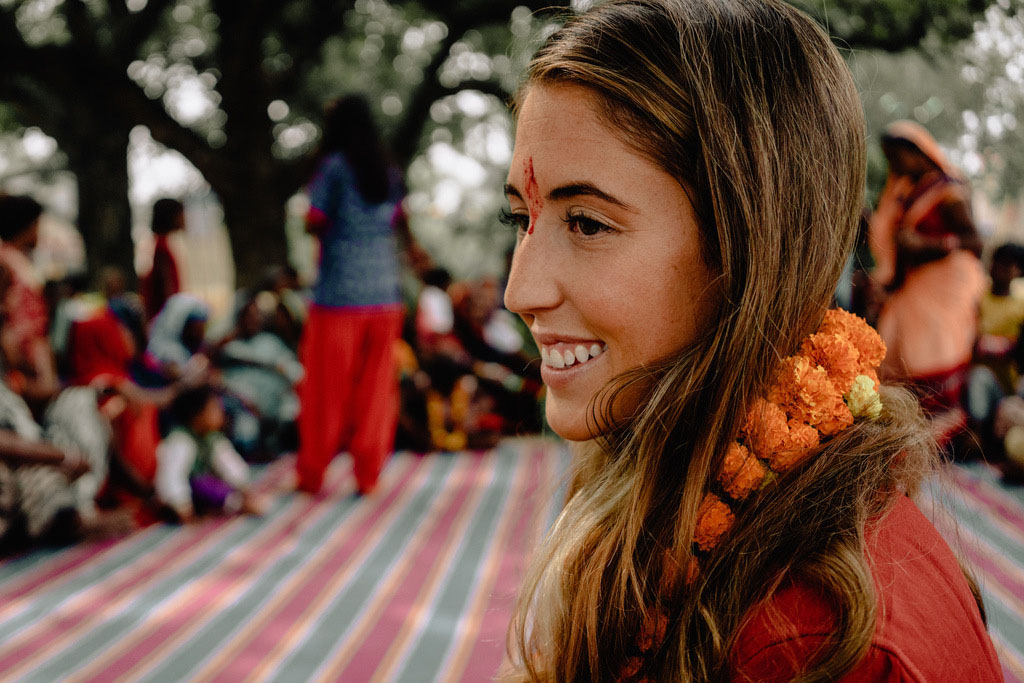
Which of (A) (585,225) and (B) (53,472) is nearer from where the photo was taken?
(A) (585,225)

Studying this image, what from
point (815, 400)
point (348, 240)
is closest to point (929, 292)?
point (348, 240)

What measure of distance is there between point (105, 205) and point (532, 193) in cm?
1121

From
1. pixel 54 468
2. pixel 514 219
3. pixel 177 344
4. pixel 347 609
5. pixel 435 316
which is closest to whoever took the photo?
pixel 514 219

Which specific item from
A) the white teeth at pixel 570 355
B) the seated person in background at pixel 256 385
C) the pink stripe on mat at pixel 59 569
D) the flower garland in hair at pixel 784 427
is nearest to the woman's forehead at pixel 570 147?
the white teeth at pixel 570 355

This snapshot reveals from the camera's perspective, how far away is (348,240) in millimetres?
4352

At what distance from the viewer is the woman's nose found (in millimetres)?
1107

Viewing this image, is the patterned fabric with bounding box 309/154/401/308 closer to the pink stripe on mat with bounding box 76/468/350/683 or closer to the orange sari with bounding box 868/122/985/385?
the pink stripe on mat with bounding box 76/468/350/683

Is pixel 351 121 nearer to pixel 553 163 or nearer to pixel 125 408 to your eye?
pixel 125 408

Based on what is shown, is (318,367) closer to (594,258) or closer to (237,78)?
(594,258)


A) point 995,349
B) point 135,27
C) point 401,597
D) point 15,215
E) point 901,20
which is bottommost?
point 401,597

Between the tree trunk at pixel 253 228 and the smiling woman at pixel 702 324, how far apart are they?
8493 millimetres

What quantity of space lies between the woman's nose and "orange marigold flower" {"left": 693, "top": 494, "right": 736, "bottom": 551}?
1.15 feet

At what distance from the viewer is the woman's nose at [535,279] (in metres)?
1.11

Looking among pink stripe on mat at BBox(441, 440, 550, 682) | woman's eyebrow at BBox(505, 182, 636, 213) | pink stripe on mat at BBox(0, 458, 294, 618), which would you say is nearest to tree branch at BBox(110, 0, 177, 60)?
pink stripe on mat at BBox(0, 458, 294, 618)
